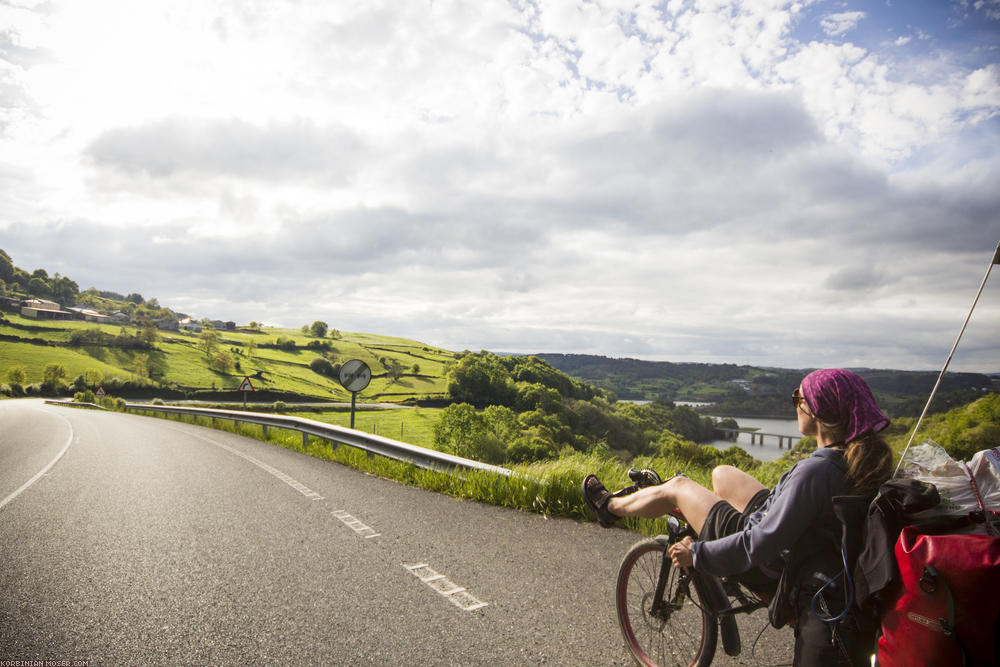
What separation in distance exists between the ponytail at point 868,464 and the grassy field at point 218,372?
3483 inches

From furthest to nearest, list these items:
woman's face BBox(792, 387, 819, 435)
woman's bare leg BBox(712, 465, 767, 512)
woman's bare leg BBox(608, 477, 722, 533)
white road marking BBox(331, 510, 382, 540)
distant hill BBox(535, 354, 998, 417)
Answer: distant hill BBox(535, 354, 998, 417) < white road marking BBox(331, 510, 382, 540) < woman's bare leg BBox(712, 465, 767, 512) < woman's bare leg BBox(608, 477, 722, 533) < woman's face BBox(792, 387, 819, 435)

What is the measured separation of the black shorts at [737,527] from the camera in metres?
2.53

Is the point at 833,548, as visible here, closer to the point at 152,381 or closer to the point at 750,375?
the point at 152,381

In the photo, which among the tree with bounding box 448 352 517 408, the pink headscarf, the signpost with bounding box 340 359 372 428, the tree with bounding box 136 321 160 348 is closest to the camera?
the pink headscarf

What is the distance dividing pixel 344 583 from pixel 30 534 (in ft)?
12.1

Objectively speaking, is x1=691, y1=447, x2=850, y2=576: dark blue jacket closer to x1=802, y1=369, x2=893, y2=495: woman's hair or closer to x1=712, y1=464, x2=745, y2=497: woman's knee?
x1=802, y1=369, x2=893, y2=495: woman's hair

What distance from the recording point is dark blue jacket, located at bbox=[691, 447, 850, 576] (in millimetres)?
2197

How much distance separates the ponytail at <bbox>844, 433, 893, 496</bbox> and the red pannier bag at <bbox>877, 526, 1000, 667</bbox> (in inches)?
Answer: 11.6

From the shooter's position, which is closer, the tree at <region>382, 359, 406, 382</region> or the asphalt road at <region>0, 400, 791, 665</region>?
the asphalt road at <region>0, 400, 791, 665</region>

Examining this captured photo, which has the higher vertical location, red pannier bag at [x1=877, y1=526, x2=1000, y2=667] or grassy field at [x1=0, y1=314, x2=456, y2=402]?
red pannier bag at [x1=877, y1=526, x2=1000, y2=667]

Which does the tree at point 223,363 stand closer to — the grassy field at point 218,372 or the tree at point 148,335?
the grassy field at point 218,372

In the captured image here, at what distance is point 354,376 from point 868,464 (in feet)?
37.2

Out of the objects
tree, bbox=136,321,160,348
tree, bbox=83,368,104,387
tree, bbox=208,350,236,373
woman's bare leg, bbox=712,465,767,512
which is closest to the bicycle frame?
woman's bare leg, bbox=712,465,767,512

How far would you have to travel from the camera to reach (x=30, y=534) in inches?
203
